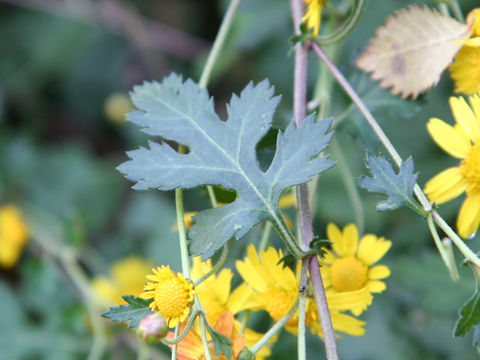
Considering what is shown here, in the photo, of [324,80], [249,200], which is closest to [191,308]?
[249,200]

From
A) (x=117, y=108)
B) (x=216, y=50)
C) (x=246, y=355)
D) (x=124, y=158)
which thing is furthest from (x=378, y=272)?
(x=124, y=158)

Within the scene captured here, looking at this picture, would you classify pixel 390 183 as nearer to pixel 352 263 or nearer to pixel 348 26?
pixel 352 263

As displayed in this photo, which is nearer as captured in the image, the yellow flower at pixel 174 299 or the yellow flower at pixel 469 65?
the yellow flower at pixel 174 299

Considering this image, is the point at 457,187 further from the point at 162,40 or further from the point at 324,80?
the point at 162,40

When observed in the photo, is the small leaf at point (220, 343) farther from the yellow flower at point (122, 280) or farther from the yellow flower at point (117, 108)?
the yellow flower at point (117, 108)

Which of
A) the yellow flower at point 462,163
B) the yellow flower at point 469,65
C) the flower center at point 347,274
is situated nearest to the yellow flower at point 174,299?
the flower center at point 347,274

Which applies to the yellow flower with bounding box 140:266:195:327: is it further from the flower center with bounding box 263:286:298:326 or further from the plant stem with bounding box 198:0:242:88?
the plant stem with bounding box 198:0:242:88

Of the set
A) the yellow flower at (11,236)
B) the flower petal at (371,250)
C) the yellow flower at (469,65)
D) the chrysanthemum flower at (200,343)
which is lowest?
the flower petal at (371,250)
